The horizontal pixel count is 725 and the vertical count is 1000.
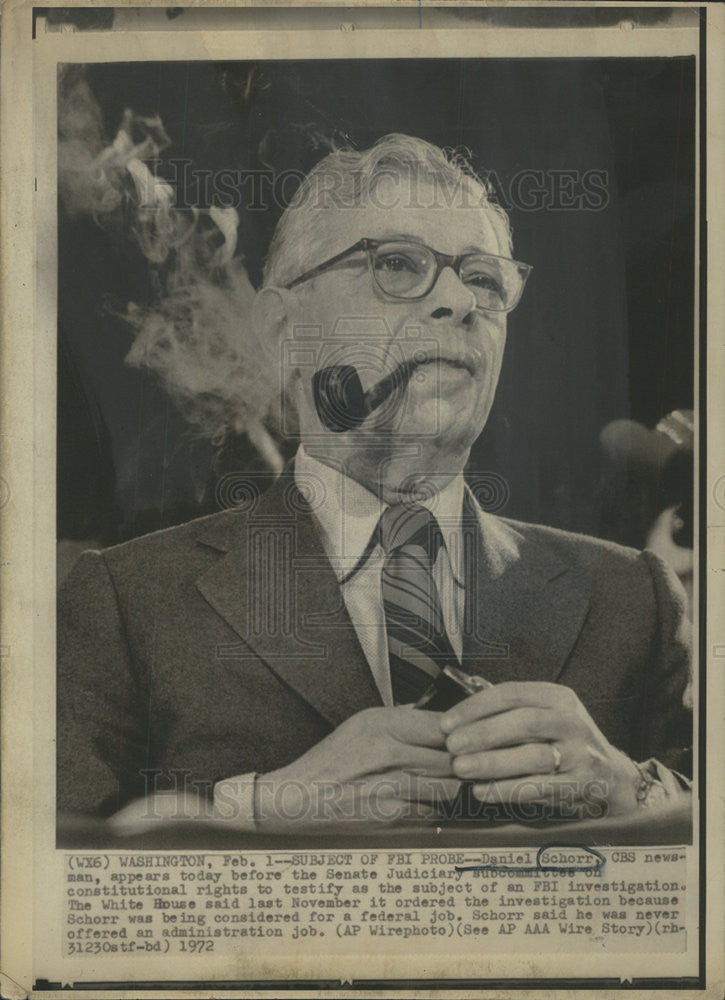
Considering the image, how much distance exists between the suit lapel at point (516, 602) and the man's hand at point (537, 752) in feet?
0.21

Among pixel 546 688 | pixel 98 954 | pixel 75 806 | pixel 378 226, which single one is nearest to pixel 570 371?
pixel 378 226

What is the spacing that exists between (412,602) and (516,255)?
95 centimetres

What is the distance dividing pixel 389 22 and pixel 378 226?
0.53m

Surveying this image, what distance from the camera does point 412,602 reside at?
89.7 inches

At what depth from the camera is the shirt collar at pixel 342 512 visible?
89.8 inches

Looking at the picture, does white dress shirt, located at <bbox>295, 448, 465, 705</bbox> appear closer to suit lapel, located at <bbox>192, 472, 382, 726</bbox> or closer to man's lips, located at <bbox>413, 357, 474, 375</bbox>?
suit lapel, located at <bbox>192, 472, 382, 726</bbox>

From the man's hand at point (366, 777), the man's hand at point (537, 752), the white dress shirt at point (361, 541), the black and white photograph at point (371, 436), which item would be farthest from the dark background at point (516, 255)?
the man's hand at point (366, 777)

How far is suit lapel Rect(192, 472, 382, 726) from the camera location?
2.24 m

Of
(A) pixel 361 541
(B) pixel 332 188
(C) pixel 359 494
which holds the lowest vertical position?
(A) pixel 361 541

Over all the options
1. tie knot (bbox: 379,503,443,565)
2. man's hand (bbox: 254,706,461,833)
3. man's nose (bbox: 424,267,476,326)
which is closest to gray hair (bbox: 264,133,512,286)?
man's nose (bbox: 424,267,476,326)

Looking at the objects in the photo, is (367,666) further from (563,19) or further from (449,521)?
(563,19)

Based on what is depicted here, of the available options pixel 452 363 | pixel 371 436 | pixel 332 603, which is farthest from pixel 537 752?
pixel 452 363

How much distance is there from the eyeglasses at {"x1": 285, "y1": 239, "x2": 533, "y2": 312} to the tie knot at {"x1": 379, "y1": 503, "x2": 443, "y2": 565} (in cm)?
56

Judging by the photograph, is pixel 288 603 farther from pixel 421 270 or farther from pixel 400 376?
→ pixel 421 270
